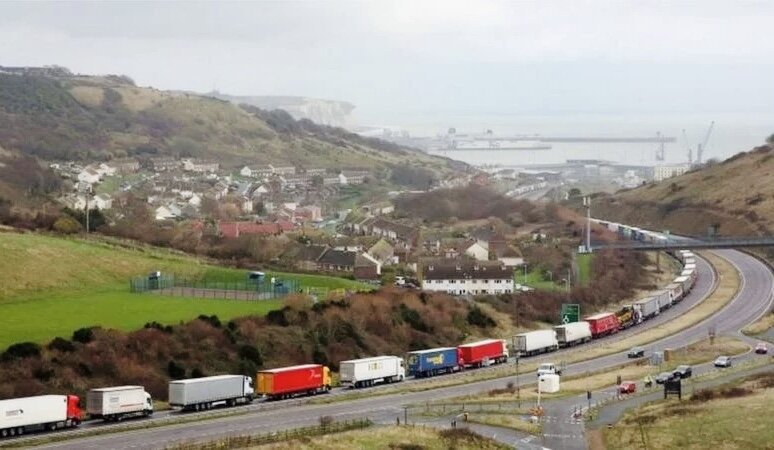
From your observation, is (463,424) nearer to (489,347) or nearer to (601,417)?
(601,417)

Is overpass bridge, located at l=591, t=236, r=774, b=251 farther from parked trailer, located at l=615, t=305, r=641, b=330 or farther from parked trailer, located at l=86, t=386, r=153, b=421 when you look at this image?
parked trailer, located at l=86, t=386, r=153, b=421

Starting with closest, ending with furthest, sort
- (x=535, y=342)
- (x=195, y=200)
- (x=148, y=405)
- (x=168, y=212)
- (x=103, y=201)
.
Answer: (x=148, y=405) < (x=535, y=342) < (x=103, y=201) < (x=168, y=212) < (x=195, y=200)

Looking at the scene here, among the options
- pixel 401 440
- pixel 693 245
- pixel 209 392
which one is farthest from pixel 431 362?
pixel 693 245

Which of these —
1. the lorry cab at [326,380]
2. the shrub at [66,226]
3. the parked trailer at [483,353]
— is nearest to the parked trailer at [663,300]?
the parked trailer at [483,353]

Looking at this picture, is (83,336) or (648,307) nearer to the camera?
(83,336)

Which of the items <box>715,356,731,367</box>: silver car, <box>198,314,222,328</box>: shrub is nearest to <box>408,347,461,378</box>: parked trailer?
<box>198,314,222,328</box>: shrub

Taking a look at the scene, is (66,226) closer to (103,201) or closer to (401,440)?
(103,201)

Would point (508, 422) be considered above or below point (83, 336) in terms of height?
below
